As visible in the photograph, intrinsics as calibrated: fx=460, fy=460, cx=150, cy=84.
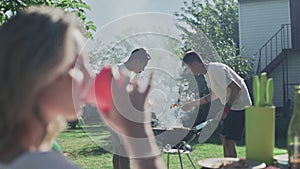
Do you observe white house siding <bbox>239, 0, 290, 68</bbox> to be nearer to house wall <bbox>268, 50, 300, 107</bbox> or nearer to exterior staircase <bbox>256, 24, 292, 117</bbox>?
exterior staircase <bbox>256, 24, 292, 117</bbox>

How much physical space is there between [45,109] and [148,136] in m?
0.28

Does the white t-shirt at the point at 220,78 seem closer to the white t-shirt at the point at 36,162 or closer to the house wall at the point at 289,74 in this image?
the white t-shirt at the point at 36,162

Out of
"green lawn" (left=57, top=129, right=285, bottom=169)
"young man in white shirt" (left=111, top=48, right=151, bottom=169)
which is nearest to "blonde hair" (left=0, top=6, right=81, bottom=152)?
"young man in white shirt" (left=111, top=48, right=151, bottom=169)

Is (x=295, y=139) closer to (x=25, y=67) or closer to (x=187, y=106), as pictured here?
(x=25, y=67)

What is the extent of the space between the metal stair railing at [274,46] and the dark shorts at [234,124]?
1147cm

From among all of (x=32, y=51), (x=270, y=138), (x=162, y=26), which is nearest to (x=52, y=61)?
(x=32, y=51)

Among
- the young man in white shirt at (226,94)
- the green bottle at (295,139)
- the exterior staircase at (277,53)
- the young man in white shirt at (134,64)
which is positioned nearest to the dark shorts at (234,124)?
the young man in white shirt at (226,94)

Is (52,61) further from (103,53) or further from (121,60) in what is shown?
(121,60)

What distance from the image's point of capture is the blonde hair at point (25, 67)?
841 mm

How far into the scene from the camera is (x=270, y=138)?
1.56 meters

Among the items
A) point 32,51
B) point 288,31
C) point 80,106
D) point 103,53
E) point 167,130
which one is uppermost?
point 288,31

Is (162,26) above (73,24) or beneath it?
above

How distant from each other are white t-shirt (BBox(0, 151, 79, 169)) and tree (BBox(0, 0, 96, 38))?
2.87 metres

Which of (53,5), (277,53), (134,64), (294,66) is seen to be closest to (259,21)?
(277,53)
